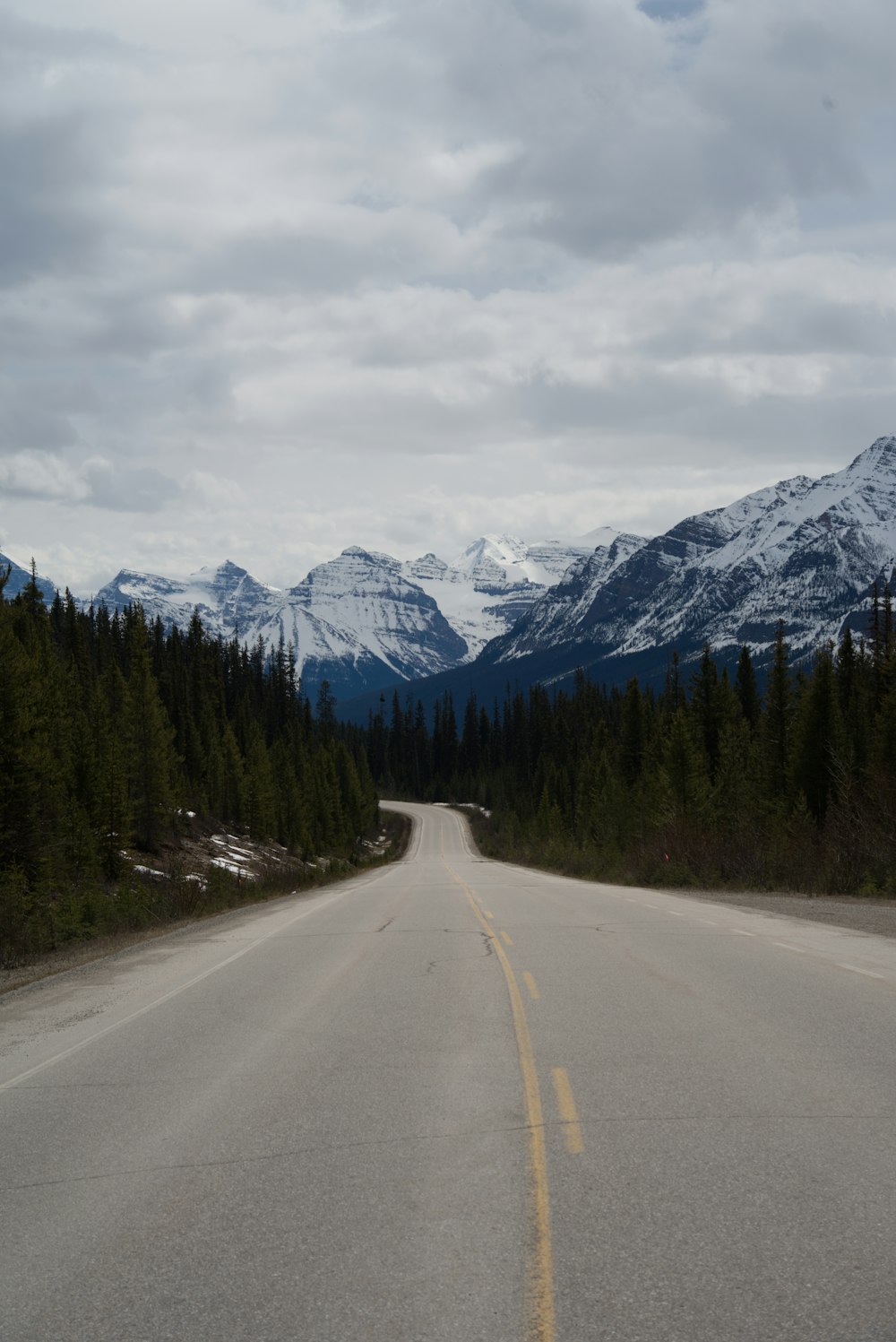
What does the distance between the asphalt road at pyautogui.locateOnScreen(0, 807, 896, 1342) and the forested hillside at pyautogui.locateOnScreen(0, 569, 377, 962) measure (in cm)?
957

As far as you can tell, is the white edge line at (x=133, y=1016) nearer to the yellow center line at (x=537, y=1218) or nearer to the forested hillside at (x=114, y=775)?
the yellow center line at (x=537, y=1218)

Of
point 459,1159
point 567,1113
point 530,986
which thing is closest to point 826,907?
point 530,986

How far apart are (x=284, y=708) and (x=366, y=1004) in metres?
123

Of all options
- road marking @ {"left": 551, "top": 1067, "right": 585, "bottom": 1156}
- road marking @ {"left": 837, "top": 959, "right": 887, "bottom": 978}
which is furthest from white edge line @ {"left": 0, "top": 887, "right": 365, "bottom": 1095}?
road marking @ {"left": 837, "top": 959, "right": 887, "bottom": 978}

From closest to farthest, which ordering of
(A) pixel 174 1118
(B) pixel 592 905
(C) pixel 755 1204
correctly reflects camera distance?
(C) pixel 755 1204, (A) pixel 174 1118, (B) pixel 592 905

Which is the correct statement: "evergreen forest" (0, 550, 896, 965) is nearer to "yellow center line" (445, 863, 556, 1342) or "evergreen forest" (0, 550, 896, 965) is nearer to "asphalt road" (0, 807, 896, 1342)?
"asphalt road" (0, 807, 896, 1342)

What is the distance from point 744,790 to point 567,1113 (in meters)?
40.7

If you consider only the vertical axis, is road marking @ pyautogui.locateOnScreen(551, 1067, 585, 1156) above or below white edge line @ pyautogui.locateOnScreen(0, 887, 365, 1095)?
above

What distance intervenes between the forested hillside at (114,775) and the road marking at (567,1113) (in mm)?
12254

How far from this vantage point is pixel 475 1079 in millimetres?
7797

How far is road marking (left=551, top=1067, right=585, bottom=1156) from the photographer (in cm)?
621

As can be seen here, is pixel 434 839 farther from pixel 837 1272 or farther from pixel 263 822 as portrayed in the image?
pixel 837 1272

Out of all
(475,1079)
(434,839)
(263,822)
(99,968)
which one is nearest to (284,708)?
(434,839)

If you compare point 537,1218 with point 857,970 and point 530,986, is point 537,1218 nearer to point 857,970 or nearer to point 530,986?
point 530,986
